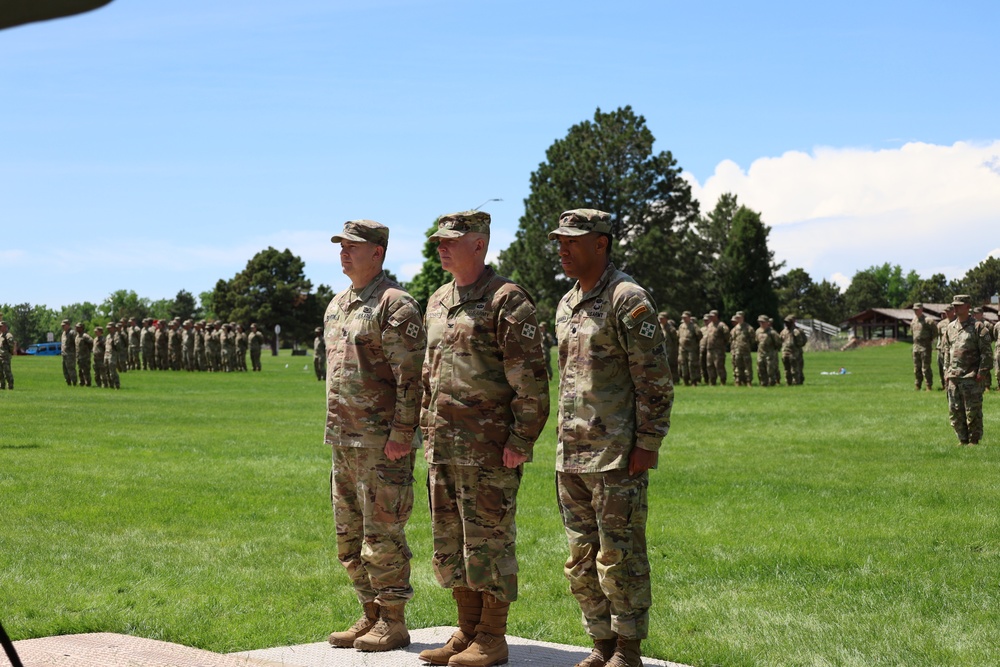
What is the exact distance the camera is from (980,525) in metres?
9.96

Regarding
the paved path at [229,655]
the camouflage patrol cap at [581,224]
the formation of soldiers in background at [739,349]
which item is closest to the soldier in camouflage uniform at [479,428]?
the paved path at [229,655]

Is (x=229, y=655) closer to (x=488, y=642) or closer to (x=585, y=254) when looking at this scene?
(x=488, y=642)

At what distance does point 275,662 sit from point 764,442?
13.2 m

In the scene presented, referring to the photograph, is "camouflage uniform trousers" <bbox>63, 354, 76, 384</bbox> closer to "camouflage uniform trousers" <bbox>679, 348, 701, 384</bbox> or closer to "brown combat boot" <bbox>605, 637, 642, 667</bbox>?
"camouflage uniform trousers" <bbox>679, 348, 701, 384</bbox>

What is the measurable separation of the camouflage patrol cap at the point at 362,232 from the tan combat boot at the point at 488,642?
82.4 inches

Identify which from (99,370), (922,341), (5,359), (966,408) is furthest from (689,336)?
(5,359)

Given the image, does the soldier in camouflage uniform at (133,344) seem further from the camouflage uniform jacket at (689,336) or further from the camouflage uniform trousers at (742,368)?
the camouflage uniform trousers at (742,368)

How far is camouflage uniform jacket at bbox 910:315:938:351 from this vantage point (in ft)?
94.1

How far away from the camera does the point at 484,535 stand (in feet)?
18.1

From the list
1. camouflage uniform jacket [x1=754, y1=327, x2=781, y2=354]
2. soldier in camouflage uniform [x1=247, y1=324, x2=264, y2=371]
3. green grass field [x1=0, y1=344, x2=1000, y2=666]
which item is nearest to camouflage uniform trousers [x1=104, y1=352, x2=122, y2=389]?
soldier in camouflage uniform [x1=247, y1=324, x2=264, y2=371]

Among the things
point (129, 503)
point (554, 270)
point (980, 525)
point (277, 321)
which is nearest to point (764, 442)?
point (980, 525)

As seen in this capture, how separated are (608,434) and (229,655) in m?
2.45

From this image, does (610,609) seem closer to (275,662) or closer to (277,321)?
(275,662)

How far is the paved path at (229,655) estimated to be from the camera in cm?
554
